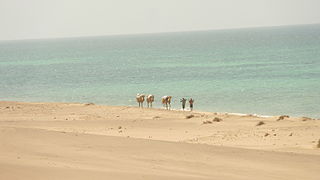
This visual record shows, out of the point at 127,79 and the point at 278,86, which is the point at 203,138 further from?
the point at 127,79

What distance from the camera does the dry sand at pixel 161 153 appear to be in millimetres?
12008

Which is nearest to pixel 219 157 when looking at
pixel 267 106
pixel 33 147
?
pixel 33 147

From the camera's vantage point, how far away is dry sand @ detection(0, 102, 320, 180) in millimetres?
12008

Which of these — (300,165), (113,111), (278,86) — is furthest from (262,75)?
(300,165)

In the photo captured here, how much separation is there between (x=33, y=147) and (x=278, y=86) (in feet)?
151

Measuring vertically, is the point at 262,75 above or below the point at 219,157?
above

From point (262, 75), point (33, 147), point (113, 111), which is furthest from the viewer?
point (262, 75)

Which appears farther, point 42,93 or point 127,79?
point 127,79

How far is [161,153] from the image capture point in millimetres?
15398

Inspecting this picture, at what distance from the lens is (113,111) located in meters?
34.8

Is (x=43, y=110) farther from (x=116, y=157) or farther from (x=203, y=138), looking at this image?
(x=116, y=157)

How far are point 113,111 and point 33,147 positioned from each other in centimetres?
2077

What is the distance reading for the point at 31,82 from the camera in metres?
76.5

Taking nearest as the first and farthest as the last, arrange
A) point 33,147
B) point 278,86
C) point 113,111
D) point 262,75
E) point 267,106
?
point 33,147
point 113,111
point 267,106
point 278,86
point 262,75
